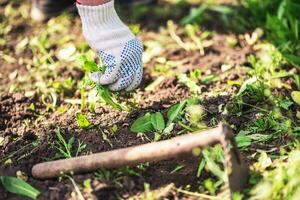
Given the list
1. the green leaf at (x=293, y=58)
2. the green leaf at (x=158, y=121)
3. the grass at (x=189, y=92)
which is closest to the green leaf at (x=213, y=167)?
the grass at (x=189, y=92)

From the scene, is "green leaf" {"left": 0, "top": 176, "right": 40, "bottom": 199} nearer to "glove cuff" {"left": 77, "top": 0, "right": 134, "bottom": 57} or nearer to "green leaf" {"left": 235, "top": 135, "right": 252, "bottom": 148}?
"glove cuff" {"left": 77, "top": 0, "right": 134, "bottom": 57}

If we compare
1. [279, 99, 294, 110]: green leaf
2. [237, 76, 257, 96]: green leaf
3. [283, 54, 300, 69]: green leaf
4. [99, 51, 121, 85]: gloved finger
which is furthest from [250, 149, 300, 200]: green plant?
[283, 54, 300, 69]: green leaf

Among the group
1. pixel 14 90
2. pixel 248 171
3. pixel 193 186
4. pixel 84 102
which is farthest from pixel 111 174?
pixel 14 90

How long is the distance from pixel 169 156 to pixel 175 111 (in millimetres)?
465

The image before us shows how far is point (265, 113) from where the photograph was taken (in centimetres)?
211

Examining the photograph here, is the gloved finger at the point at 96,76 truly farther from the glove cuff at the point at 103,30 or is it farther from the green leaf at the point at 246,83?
the green leaf at the point at 246,83

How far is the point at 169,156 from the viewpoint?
64.1 inches

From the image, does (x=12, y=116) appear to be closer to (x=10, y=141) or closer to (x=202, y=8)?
(x=10, y=141)

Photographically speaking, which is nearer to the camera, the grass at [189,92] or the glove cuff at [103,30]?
the grass at [189,92]

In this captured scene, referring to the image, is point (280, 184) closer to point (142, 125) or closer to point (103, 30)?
point (142, 125)

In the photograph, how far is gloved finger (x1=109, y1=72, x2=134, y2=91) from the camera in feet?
6.70

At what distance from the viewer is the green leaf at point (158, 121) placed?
1996 millimetres

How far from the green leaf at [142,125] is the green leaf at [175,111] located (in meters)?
0.08

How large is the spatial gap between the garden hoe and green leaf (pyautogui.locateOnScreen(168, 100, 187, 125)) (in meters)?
0.38
